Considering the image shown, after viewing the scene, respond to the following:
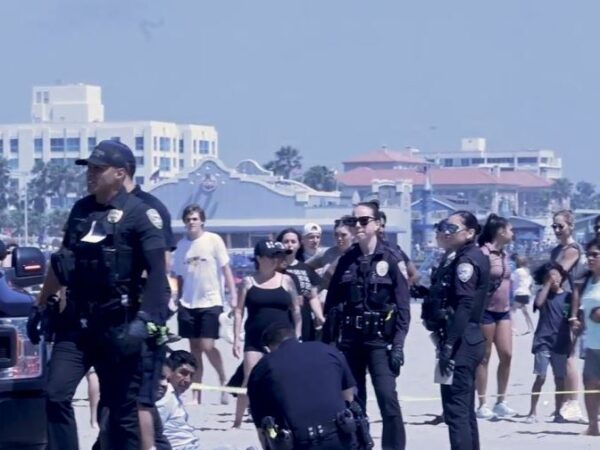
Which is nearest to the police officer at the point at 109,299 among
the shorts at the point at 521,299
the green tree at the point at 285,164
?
the shorts at the point at 521,299

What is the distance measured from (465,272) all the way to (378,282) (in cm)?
59

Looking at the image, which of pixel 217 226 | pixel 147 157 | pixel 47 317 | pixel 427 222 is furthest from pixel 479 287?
pixel 147 157

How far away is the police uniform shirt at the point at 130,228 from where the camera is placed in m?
8.19

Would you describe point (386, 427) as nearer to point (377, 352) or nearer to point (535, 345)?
point (377, 352)

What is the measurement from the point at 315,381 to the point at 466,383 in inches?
82.8

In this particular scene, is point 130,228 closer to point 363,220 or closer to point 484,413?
point 363,220

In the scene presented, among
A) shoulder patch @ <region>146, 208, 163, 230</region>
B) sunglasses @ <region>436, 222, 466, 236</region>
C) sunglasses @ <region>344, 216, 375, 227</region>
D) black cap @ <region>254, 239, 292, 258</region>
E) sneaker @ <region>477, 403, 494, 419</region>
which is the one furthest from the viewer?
sneaker @ <region>477, 403, 494, 419</region>

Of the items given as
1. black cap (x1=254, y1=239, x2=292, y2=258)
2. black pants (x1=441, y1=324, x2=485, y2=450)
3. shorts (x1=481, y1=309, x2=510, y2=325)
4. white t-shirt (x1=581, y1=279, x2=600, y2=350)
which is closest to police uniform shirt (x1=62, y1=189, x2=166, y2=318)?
black pants (x1=441, y1=324, x2=485, y2=450)

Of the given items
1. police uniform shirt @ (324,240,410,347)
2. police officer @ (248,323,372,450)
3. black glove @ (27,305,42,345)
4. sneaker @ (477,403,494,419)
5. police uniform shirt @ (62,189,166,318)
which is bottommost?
sneaker @ (477,403,494,419)

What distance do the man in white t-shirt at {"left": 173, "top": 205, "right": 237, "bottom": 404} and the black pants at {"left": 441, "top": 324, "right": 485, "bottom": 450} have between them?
14.8 ft

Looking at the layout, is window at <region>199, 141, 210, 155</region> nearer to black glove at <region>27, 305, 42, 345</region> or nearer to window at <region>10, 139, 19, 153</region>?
window at <region>10, 139, 19, 153</region>

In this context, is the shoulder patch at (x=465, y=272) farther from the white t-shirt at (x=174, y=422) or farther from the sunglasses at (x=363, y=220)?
the white t-shirt at (x=174, y=422)

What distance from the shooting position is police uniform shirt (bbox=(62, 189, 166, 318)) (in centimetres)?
819

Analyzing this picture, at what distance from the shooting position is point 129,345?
8.10 meters
